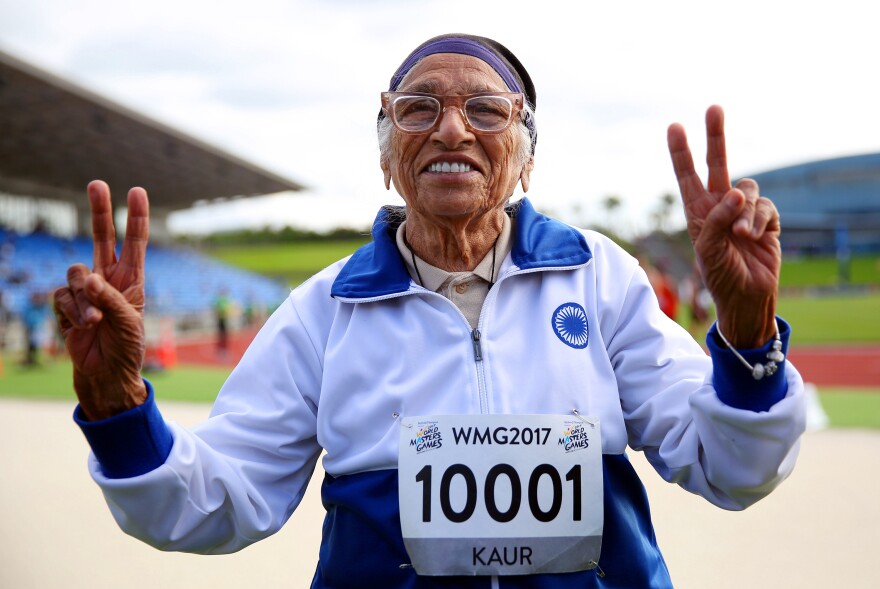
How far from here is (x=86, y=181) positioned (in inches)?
1249

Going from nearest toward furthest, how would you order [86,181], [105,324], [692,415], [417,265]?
[105,324]
[692,415]
[417,265]
[86,181]

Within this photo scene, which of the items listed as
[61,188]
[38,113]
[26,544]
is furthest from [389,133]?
[61,188]

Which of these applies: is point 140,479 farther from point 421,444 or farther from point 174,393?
point 174,393

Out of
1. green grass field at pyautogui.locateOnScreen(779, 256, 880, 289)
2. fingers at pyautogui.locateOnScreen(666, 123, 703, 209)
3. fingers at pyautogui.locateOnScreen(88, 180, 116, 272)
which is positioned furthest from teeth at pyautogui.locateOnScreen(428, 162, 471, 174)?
green grass field at pyautogui.locateOnScreen(779, 256, 880, 289)

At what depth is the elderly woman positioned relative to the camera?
150cm

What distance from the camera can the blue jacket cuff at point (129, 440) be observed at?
1.51m

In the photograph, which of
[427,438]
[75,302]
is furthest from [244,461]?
[75,302]

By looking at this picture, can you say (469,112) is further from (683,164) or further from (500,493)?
(500,493)

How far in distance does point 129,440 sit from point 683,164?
126cm

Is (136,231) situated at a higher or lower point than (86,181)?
lower

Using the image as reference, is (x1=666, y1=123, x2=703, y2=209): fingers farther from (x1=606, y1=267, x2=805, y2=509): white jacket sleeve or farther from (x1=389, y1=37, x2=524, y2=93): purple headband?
(x1=389, y1=37, x2=524, y2=93): purple headband

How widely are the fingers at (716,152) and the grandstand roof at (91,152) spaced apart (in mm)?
19919

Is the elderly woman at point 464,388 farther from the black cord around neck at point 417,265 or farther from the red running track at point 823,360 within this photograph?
the red running track at point 823,360

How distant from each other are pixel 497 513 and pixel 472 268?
0.63m
